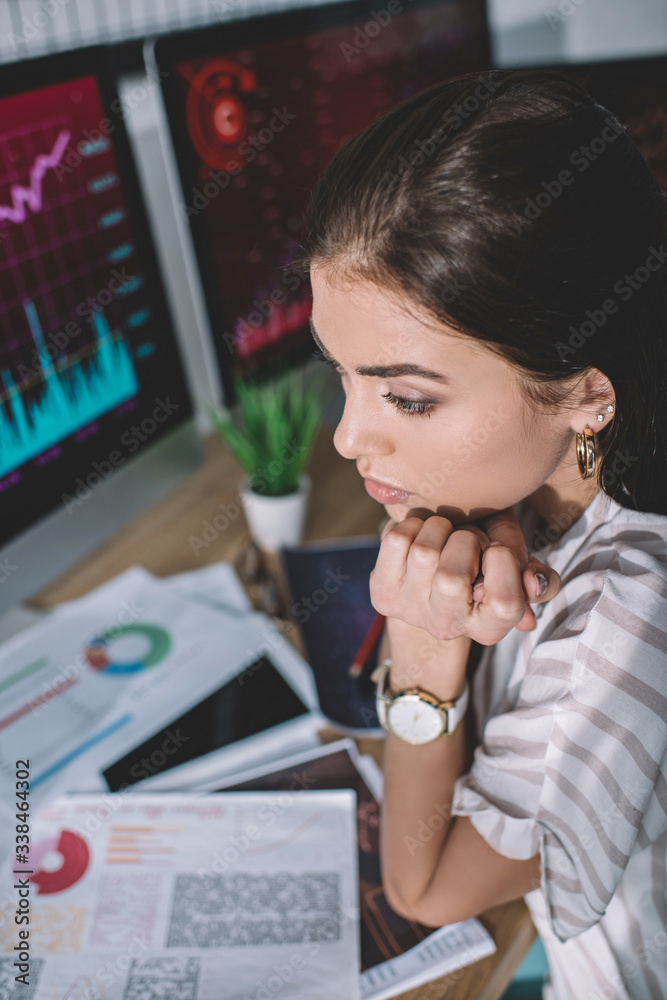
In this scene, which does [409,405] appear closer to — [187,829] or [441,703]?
[441,703]

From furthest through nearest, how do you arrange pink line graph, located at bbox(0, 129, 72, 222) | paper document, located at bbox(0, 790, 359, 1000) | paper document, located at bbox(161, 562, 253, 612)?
paper document, located at bbox(161, 562, 253, 612) → pink line graph, located at bbox(0, 129, 72, 222) → paper document, located at bbox(0, 790, 359, 1000)

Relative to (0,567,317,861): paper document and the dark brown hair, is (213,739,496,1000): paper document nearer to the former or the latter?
(0,567,317,861): paper document

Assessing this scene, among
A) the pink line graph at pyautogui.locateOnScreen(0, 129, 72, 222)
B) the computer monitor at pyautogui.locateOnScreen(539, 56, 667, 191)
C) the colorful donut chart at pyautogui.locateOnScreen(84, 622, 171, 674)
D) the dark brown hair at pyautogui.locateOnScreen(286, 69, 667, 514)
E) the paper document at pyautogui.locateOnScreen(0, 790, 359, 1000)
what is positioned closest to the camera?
the dark brown hair at pyautogui.locateOnScreen(286, 69, 667, 514)

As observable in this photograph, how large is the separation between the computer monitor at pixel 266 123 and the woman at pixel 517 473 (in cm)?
39

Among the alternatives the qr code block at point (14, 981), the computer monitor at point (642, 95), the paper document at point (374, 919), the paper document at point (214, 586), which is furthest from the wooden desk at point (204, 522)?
the computer monitor at point (642, 95)

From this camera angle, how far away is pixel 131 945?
0.58 m

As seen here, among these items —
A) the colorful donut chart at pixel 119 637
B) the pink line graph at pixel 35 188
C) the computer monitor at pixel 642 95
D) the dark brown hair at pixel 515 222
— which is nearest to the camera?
the dark brown hair at pixel 515 222

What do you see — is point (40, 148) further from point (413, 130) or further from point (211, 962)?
point (211, 962)

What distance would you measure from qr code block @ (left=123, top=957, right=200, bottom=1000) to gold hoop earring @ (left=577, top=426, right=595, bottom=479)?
0.51 meters

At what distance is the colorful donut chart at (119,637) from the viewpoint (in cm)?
83

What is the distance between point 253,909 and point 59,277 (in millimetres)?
655

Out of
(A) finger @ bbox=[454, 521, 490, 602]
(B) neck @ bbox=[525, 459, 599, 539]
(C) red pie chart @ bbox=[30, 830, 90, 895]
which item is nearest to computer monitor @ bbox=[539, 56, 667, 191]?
(B) neck @ bbox=[525, 459, 599, 539]

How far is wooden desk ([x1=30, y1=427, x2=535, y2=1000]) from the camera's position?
1.00 metres

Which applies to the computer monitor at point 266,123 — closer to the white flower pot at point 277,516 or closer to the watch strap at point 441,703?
the white flower pot at point 277,516
